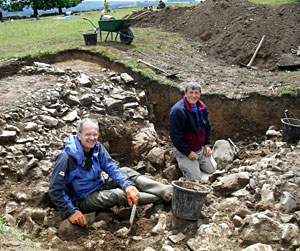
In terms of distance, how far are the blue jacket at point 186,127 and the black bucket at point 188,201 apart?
132 cm

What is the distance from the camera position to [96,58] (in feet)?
29.2

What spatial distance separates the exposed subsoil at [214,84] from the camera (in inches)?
137

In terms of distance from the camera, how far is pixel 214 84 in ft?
25.0

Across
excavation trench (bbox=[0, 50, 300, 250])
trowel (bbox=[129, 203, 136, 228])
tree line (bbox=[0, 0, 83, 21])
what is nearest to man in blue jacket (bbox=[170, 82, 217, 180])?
excavation trench (bbox=[0, 50, 300, 250])

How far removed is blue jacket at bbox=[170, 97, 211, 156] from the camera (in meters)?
4.67

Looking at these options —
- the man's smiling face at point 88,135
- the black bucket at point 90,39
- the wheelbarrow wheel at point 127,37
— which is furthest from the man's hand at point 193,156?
the wheelbarrow wheel at point 127,37

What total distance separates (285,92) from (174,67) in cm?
328

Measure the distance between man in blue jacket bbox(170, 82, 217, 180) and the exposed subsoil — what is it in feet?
2.45

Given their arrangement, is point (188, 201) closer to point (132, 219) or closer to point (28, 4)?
point (132, 219)

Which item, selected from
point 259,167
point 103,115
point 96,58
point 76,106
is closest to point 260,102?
point 259,167

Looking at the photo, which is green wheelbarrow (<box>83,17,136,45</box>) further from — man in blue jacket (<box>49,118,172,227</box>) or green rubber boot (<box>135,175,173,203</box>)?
green rubber boot (<box>135,175,173,203</box>)

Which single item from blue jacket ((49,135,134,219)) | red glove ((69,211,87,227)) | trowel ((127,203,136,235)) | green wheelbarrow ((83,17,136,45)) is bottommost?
trowel ((127,203,136,235))

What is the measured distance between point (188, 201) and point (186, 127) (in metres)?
1.71

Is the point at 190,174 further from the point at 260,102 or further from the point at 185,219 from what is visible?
the point at 260,102
